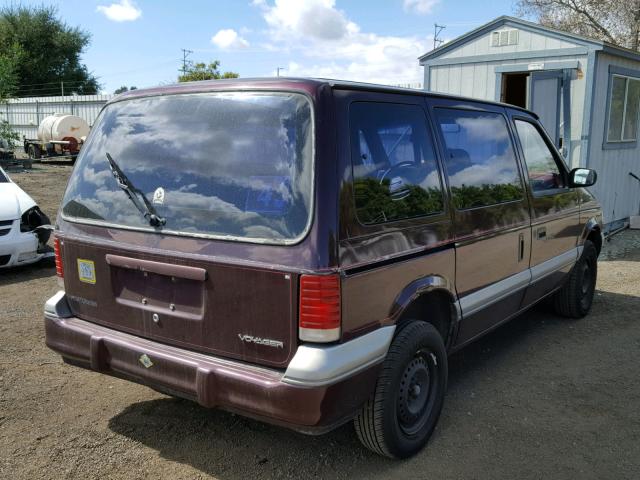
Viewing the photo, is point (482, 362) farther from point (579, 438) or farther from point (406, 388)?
point (406, 388)

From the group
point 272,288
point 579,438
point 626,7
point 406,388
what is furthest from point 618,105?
point 626,7

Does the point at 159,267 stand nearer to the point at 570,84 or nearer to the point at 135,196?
the point at 135,196

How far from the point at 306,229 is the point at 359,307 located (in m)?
0.44

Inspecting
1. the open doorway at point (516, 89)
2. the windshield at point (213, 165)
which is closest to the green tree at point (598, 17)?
the open doorway at point (516, 89)

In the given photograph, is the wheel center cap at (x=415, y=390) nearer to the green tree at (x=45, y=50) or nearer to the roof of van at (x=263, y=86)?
the roof of van at (x=263, y=86)

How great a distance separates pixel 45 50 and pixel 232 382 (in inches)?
1932

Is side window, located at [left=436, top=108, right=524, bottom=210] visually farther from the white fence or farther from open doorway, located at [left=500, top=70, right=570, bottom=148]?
the white fence

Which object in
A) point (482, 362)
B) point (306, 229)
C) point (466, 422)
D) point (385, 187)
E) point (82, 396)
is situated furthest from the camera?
point (482, 362)

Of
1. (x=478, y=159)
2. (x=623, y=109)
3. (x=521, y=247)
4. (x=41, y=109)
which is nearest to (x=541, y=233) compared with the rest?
(x=521, y=247)

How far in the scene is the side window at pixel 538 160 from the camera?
4.50 meters

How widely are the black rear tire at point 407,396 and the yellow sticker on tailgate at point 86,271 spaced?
1.56m

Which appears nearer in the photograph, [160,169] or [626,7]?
[160,169]

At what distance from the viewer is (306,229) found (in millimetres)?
2529

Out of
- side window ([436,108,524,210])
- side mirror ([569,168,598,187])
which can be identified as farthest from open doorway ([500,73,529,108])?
side window ([436,108,524,210])
